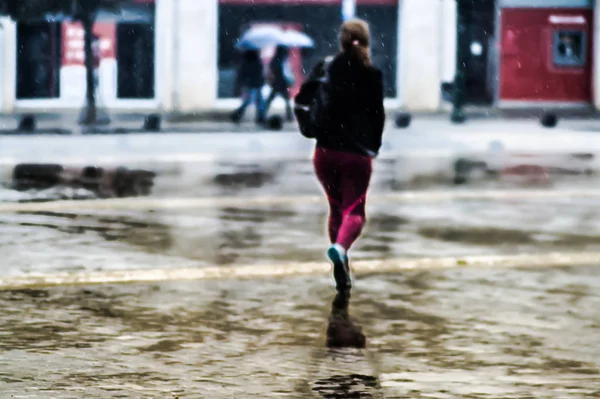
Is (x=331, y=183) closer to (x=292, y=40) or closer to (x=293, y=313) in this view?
(x=293, y=313)

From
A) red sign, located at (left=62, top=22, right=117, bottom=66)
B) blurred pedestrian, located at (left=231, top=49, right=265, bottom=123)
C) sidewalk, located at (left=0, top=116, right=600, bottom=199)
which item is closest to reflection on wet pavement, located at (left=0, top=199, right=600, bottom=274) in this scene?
sidewalk, located at (left=0, top=116, right=600, bottom=199)

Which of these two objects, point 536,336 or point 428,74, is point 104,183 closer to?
point 536,336

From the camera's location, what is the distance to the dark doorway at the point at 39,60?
37.8 meters

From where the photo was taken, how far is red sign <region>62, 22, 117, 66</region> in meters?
37.7

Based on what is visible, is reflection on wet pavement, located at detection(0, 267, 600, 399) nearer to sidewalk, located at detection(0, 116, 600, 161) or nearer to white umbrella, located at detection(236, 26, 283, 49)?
sidewalk, located at detection(0, 116, 600, 161)

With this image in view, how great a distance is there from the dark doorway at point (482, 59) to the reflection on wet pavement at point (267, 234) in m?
25.1

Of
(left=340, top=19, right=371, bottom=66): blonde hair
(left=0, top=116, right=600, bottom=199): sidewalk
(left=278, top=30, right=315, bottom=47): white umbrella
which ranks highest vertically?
(left=278, top=30, right=315, bottom=47): white umbrella

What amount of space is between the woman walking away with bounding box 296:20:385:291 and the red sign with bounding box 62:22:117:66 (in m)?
28.5

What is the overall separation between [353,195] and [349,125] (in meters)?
0.43

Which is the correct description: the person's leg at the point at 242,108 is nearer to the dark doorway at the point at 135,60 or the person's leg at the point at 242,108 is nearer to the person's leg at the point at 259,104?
the person's leg at the point at 259,104

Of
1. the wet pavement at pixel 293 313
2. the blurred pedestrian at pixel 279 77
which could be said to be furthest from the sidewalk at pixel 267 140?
the wet pavement at pixel 293 313

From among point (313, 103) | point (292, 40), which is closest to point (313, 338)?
point (313, 103)

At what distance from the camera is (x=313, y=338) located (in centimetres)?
788

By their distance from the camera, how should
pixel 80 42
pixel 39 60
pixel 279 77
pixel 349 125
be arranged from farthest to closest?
pixel 39 60 → pixel 80 42 → pixel 279 77 → pixel 349 125
